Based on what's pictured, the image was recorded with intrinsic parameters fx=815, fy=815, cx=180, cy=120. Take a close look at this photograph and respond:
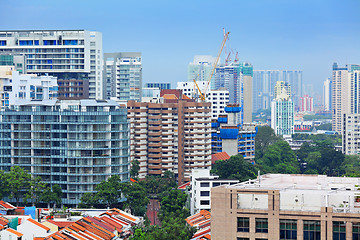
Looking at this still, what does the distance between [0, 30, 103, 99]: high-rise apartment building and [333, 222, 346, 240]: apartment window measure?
7665 cm

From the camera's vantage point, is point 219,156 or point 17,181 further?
point 219,156

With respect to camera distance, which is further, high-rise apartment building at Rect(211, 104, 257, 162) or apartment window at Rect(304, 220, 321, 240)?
high-rise apartment building at Rect(211, 104, 257, 162)

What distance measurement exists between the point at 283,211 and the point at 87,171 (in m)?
37.5

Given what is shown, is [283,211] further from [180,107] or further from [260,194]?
[180,107]

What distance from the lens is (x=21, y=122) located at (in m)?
65.2

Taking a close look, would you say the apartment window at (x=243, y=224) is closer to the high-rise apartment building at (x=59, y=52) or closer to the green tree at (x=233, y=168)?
the green tree at (x=233, y=168)

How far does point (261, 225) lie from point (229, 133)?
2726 inches

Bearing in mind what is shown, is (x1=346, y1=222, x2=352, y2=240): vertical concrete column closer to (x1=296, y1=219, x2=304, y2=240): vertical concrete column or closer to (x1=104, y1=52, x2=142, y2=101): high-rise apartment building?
(x1=296, y1=219, x2=304, y2=240): vertical concrete column

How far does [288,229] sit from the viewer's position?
28.6 m

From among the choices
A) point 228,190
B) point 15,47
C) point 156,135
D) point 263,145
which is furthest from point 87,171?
point 263,145

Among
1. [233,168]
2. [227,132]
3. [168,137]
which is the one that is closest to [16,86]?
[168,137]

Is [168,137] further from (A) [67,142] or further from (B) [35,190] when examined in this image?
(B) [35,190]

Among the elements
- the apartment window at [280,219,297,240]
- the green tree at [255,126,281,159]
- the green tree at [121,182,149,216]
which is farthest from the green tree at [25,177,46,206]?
the green tree at [255,126,281,159]

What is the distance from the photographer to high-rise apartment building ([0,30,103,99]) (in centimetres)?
10269
